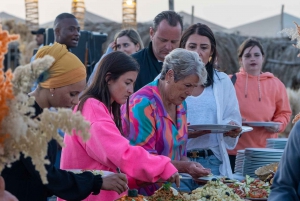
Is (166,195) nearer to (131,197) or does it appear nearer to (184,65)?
(131,197)

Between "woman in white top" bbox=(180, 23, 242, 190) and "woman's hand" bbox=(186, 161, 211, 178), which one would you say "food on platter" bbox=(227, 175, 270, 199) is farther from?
"woman in white top" bbox=(180, 23, 242, 190)

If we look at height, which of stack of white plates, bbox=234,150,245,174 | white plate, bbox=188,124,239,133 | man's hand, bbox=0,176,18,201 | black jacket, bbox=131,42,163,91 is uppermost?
black jacket, bbox=131,42,163,91

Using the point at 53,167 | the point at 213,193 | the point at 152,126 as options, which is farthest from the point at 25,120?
the point at 152,126

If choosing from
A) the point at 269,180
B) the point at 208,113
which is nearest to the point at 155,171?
the point at 269,180

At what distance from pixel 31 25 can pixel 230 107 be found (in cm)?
1042

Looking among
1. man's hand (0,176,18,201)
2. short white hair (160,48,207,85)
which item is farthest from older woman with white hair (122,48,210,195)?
man's hand (0,176,18,201)

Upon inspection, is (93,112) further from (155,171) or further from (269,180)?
(269,180)

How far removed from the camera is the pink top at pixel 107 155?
3961mm

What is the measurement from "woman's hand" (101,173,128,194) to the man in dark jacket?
2.43 meters

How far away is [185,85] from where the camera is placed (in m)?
4.74

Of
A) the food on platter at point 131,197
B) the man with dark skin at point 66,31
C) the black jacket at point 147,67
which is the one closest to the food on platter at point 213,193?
the food on platter at point 131,197

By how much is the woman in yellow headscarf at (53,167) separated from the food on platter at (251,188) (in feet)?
4.13

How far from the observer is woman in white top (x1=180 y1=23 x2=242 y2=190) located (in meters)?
5.37

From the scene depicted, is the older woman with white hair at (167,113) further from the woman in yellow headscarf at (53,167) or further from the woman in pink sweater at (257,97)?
the woman in pink sweater at (257,97)
